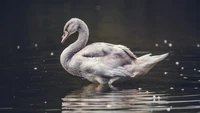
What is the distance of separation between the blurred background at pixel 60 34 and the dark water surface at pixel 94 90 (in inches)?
0.8

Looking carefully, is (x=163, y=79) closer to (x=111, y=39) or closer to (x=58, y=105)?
(x=58, y=105)

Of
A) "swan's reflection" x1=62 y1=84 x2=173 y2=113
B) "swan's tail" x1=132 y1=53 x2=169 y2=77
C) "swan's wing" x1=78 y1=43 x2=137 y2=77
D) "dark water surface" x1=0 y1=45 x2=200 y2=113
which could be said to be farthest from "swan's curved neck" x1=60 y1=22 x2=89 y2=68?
"swan's tail" x1=132 y1=53 x2=169 y2=77

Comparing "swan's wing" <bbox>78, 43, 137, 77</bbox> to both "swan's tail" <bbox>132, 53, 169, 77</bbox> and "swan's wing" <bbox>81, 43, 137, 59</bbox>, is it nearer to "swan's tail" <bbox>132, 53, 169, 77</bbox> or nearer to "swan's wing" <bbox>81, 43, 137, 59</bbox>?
"swan's wing" <bbox>81, 43, 137, 59</bbox>

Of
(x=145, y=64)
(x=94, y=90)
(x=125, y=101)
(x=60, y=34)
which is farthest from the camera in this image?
(x=60, y=34)

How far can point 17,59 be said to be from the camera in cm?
1631

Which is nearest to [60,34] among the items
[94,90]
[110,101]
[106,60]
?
[106,60]

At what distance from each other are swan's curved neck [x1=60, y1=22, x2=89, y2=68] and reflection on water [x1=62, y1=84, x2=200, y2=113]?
1.15m

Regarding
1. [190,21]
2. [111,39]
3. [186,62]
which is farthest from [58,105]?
[190,21]

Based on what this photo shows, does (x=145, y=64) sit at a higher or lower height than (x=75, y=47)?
lower

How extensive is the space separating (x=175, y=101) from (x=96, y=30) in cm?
1247

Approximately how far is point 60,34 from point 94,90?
32.4 feet

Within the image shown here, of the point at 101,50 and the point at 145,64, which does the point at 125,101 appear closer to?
the point at 145,64

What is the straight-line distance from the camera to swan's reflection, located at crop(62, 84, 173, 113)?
10914 mm

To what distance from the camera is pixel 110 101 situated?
11547 millimetres
